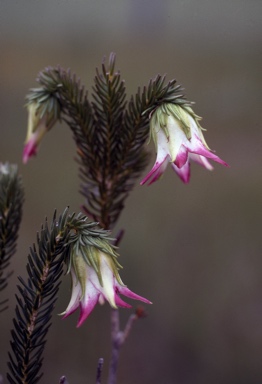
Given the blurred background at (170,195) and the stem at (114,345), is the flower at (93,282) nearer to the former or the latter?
the stem at (114,345)

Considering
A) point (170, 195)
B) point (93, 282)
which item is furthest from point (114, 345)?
point (170, 195)

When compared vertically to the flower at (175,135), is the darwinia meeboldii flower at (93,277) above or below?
below

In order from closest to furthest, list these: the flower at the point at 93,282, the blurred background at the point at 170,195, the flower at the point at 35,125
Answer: the flower at the point at 93,282 → the flower at the point at 35,125 → the blurred background at the point at 170,195

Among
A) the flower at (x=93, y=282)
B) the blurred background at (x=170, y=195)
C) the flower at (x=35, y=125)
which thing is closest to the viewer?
the flower at (x=93, y=282)

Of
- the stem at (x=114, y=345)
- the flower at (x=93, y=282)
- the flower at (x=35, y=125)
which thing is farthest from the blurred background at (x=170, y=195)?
the flower at (x=93, y=282)

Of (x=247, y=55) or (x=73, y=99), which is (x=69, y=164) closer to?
(x=247, y=55)

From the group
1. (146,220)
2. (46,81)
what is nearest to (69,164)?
(146,220)

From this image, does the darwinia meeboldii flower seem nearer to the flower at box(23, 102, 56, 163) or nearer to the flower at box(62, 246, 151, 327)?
the flower at box(62, 246, 151, 327)
